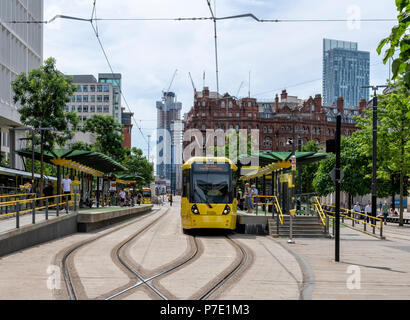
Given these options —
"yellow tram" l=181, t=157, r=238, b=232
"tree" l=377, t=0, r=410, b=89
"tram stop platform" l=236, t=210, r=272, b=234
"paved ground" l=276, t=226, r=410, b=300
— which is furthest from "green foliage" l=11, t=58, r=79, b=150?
"tree" l=377, t=0, r=410, b=89

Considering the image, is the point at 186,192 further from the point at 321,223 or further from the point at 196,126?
the point at 196,126

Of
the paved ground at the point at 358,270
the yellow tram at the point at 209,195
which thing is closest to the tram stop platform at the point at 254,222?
the yellow tram at the point at 209,195

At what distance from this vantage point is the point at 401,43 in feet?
18.1

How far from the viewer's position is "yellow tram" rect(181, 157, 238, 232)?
20719mm

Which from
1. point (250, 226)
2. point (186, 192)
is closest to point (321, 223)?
point (250, 226)

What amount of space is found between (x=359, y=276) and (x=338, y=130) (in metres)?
3.84

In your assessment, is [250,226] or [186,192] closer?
[186,192]

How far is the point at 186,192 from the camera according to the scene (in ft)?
69.6

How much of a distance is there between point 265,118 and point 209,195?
103 metres

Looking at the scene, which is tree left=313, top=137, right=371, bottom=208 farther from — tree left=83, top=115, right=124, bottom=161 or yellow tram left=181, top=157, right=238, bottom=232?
yellow tram left=181, top=157, right=238, bottom=232

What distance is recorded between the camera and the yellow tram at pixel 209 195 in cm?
2072


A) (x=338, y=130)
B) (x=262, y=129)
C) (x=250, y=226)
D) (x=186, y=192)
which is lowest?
(x=250, y=226)

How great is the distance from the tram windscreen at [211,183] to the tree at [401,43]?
15461mm
